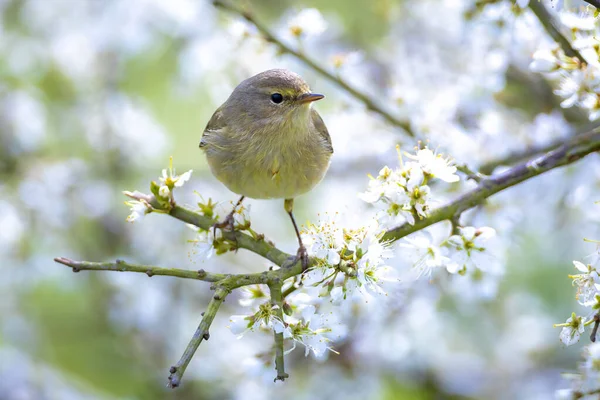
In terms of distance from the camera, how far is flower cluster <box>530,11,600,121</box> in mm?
2299

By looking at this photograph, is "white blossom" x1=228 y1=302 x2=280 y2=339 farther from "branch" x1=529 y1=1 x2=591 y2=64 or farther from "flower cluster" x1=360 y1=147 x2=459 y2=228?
"branch" x1=529 y1=1 x2=591 y2=64

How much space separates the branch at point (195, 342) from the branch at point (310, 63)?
1448 millimetres

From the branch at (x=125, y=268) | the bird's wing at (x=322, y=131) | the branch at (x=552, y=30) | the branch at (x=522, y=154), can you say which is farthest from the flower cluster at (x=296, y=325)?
the branch at (x=552, y=30)

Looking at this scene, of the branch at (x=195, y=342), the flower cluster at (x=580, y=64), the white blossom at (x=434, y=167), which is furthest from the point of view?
the flower cluster at (x=580, y=64)

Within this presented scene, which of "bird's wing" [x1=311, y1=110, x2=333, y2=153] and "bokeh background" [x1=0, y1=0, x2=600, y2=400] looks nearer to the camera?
"bird's wing" [x1=311, y1=110, x2=333, y2=153]

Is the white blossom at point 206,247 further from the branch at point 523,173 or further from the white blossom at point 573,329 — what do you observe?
the white blossom at point 573,329

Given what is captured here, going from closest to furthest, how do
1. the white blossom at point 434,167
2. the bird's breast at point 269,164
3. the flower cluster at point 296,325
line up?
1. the flower cluster at point 296,325
2. the white blossom at point 434,167
3. the bird's breast at point 269,164

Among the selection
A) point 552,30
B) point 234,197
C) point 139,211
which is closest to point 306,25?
point 552,30

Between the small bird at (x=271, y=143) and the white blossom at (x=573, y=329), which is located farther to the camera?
the small bird at (x=271, y=143)

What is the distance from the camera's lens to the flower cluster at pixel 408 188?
85.8 inches

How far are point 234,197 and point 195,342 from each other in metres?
3.52

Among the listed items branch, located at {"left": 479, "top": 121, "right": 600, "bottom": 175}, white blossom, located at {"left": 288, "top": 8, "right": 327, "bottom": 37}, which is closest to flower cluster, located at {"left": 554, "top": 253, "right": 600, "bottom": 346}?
branch, located at {"left": 479, "top": 121, "right": 600, "bottom": 175}

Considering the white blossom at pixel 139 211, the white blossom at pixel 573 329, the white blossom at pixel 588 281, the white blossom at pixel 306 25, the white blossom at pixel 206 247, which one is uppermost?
the white blossom at pixel 306 25

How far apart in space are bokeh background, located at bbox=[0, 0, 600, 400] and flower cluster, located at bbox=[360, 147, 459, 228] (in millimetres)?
979
